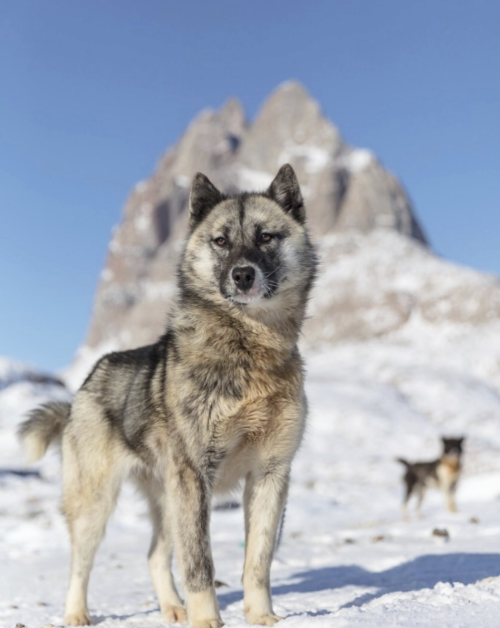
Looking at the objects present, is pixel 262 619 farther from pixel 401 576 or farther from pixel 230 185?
pixel 230 185

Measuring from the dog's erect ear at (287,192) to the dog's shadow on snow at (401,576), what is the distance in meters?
3.03

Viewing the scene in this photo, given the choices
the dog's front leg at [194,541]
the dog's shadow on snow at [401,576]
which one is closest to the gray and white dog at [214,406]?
the dog's front leg at [194,541]

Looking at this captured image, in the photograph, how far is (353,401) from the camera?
39281 millimetres

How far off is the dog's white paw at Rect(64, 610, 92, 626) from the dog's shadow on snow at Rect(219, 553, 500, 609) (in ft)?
3.58

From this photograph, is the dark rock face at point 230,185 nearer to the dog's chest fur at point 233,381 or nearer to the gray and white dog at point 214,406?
the gray and white dog at point 214,406

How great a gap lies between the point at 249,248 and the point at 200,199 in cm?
77

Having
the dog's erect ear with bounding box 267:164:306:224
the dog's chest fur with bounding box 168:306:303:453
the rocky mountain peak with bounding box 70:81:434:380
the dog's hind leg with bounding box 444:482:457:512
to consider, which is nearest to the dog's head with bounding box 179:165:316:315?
the dog's erect ear with bounding box 267:164:306:224

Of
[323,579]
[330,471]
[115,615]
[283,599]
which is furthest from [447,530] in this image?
[330,471]

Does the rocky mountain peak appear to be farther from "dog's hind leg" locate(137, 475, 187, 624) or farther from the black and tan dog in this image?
"dog's hind leg" locate(137, 475, 187, 624)

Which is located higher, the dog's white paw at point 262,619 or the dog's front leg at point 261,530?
the dog's front leg at point 261,530

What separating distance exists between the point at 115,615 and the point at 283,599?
1394 millimetres

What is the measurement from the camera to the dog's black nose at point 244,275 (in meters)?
4.38

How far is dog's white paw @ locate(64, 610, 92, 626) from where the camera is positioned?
5.09 meters

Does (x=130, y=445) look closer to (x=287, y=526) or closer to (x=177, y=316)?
(x=177, y=316)
